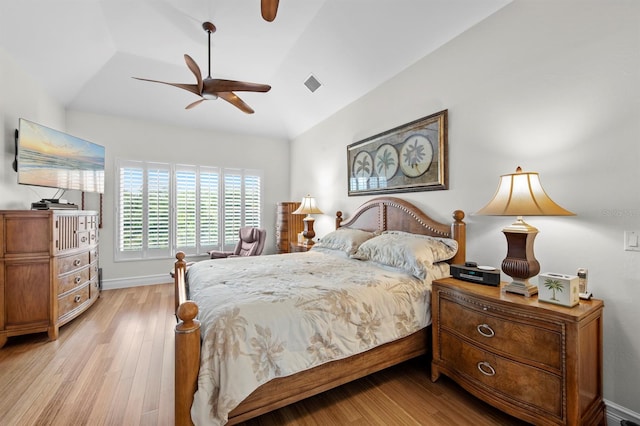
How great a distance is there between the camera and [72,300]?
9.95 ft

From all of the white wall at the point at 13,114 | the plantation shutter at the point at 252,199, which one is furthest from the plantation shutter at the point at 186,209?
the white wall at the point at 13,114

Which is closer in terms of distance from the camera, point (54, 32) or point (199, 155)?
point (54, 32)

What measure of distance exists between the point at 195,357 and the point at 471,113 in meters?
2.67

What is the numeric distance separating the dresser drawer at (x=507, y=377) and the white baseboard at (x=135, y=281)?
459cm

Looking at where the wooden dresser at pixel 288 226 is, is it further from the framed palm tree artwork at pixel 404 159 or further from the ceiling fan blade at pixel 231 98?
the ceiling fan blade at pixel 231 98

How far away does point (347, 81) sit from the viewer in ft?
11.8

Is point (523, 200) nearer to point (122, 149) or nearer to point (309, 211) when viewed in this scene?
point (309, 211)

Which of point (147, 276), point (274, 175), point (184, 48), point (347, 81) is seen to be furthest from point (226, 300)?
point (274, 175)

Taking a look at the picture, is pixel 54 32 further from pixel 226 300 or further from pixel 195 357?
pixel 195 357

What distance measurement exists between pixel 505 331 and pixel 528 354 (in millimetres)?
141

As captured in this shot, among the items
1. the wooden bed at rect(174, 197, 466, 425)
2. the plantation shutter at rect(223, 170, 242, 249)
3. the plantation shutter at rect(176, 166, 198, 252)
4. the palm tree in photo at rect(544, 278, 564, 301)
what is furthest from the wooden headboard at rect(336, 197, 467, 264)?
the plantation shutter at rect(176, 166, 198, 252)

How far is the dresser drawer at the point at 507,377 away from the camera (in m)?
1.42

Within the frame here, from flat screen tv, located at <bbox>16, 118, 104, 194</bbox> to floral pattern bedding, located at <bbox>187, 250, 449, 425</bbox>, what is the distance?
7.07 ft

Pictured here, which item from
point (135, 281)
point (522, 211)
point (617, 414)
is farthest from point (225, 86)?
point (617, 414)
